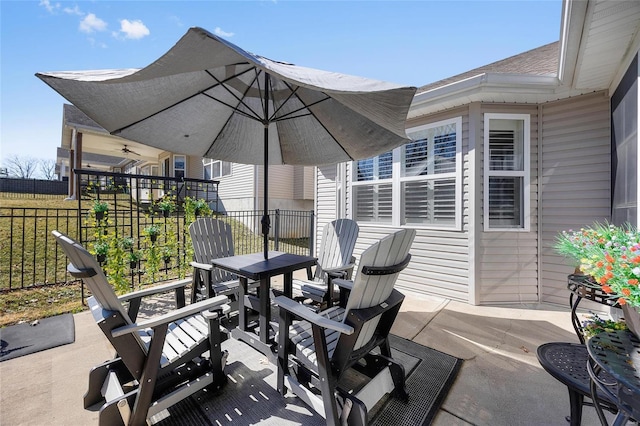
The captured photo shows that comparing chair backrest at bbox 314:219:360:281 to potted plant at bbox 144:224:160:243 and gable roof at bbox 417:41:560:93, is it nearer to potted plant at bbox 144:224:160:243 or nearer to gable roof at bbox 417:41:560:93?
potted plant at bbox 144:224:160:243

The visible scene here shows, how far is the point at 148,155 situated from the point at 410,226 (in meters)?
12.1

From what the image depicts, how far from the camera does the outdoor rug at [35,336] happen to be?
2.43 meters

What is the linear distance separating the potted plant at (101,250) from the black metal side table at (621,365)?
432 cm

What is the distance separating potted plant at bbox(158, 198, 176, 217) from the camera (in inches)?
157

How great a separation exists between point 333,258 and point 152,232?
2.64 meters

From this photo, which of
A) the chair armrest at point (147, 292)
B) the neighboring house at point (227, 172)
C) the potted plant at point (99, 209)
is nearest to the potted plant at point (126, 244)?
the potted plant at point (99, 209)

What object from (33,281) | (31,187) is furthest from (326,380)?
(31,187)

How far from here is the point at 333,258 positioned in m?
3.62

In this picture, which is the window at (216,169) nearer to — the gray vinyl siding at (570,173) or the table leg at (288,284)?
the table leg at (288,284)

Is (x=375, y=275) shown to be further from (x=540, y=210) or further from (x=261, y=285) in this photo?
(x=540, y=210)

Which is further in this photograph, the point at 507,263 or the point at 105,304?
the point at 507,263

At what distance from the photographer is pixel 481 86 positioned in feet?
11.3

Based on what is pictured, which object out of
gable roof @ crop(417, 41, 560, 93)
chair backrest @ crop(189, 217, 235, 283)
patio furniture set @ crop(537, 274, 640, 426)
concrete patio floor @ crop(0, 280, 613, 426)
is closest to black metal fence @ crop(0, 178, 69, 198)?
chair backrest @ crop(189, 217, 235, 283)

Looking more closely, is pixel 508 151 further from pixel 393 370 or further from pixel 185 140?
pixel 185 140
